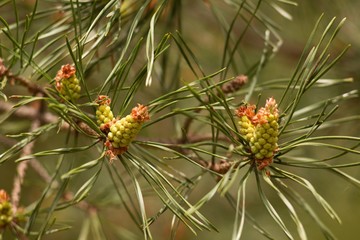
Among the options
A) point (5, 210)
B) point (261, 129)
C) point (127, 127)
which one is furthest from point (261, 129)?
point (5, 210)

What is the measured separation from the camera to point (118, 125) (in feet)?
1.78

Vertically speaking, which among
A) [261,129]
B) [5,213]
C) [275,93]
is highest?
[275,93]

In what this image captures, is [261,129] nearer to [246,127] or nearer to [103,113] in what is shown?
[246,127]

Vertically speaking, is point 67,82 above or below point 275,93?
below

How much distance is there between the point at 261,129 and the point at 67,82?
0.18 m

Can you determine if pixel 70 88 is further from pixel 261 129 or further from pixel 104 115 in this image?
pixel 261 129

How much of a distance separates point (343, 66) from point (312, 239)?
640mm

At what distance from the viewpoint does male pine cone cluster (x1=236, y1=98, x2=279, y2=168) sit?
Result: 53cm

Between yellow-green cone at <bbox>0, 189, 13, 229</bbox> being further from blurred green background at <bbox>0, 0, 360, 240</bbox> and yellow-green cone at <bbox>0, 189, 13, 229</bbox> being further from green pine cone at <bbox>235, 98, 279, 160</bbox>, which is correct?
blurred green background at <bbox>0, 0, 360, 240</bbox>

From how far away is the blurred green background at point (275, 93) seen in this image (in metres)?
1.18

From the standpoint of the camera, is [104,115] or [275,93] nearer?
[104,115]

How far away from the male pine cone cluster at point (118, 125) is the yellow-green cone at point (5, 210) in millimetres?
127

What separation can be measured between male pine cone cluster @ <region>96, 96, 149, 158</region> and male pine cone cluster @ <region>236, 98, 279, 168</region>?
3.6 inches

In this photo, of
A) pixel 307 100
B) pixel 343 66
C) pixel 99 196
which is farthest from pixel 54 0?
pixel 307 100
